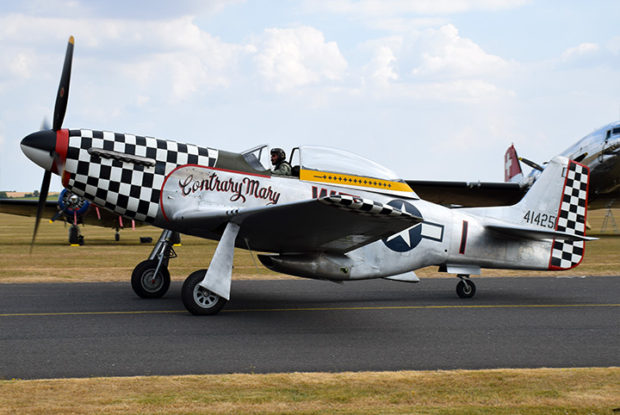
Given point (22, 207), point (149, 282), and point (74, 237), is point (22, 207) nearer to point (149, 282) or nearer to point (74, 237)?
point (74, 237)

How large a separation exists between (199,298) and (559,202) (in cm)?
628

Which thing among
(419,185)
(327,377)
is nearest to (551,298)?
(327,377)

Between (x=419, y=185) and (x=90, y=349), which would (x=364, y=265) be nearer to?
(x=90, y=349)

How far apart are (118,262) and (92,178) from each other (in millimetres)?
8535

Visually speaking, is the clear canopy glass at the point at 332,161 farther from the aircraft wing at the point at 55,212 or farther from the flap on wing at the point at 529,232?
the aircraft wing at the point at 55,212

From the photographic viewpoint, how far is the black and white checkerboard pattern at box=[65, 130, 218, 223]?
28.3 feet

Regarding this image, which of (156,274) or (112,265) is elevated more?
(156,274)

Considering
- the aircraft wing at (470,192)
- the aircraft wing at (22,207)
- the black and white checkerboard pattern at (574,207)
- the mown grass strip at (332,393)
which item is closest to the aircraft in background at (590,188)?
the aircraft wing at (470,192)

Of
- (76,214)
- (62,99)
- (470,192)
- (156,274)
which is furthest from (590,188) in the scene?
(62,99)

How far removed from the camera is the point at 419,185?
29484mm

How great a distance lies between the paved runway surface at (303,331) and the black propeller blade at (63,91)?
8.59 ft

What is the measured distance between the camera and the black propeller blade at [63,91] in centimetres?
875

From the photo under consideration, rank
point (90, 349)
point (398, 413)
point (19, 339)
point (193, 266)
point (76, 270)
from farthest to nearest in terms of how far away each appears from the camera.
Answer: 1. point (193, 266)
2. point (76, 270)
3. point (19, 339)
4. point (90, 349)
5. point (398, 413)

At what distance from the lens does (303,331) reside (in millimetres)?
7637
